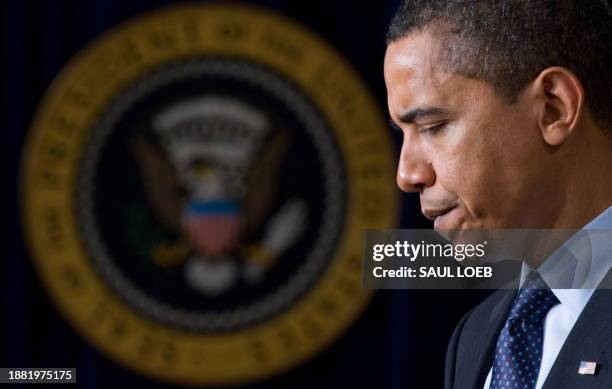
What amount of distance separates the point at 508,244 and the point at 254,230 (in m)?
1.33

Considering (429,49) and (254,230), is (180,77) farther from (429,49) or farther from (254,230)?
(429,49)

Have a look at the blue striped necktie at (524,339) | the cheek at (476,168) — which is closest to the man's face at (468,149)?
the cheek at (476,168)

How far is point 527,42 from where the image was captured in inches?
30.4

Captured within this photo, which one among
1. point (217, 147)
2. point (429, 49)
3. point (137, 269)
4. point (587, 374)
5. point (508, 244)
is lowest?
point (587, 374)

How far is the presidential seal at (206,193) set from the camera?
6.89ft

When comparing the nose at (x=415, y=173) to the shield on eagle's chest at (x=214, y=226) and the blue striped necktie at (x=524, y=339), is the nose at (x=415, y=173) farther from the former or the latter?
the shield on eagle's chest at (x=214, y=226)

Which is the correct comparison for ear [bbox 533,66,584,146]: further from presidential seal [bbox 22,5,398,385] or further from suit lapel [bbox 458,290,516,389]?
presidential seal [bbox 22,5,398,385]

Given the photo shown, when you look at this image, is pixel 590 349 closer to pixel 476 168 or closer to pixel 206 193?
pixel 476 168

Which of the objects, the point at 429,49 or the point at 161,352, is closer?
the point at 429,49

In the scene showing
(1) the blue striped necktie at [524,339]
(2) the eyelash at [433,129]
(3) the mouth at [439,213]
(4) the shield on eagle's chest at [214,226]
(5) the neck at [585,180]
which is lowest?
(1) the blue striped necktie at [524,339]

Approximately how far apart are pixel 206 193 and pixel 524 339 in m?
1.31

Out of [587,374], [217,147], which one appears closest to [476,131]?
[587,374]

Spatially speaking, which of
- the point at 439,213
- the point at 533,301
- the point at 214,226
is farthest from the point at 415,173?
the point at 214,226

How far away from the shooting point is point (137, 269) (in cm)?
212
